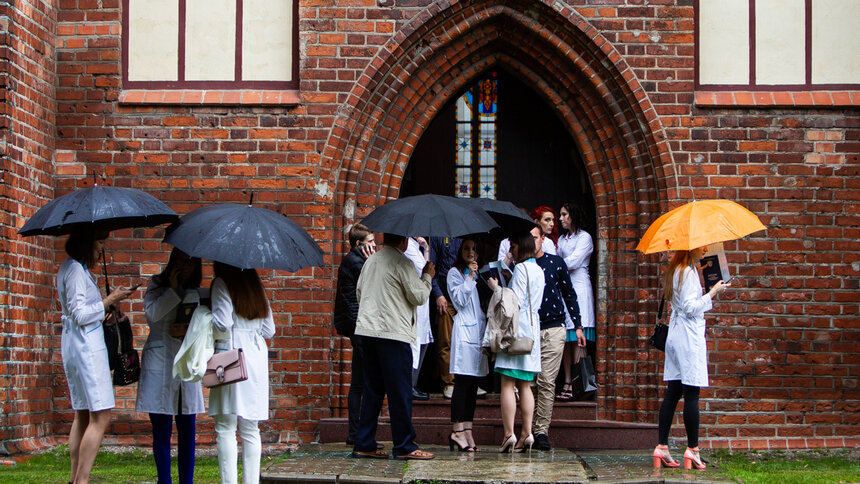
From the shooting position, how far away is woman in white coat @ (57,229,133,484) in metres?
6.32

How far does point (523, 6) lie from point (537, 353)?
11.1ft

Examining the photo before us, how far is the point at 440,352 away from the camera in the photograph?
32.4ft

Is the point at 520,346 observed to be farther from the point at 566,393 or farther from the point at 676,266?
the point at 566,393

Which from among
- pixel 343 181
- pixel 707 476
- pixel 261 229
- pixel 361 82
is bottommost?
pixel 707 476

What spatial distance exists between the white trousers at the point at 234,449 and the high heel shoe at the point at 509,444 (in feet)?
8.90

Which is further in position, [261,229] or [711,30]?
[711,30]

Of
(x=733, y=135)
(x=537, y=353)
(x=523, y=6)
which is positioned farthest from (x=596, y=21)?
(x=537, y=353)

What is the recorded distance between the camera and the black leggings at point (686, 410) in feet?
25.0

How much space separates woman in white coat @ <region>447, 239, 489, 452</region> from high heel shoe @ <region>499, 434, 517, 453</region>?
0.23 meters

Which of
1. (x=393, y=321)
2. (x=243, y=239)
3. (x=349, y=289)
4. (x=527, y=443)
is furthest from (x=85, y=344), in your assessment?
(x=527, y=443)

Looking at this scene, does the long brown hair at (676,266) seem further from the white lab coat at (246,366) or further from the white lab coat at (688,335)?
the white lab coat at (246,366)

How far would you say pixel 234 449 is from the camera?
611 centimetres

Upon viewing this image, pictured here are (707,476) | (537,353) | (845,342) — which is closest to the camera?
(707,476)

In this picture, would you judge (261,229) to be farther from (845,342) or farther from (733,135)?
(845,342)
